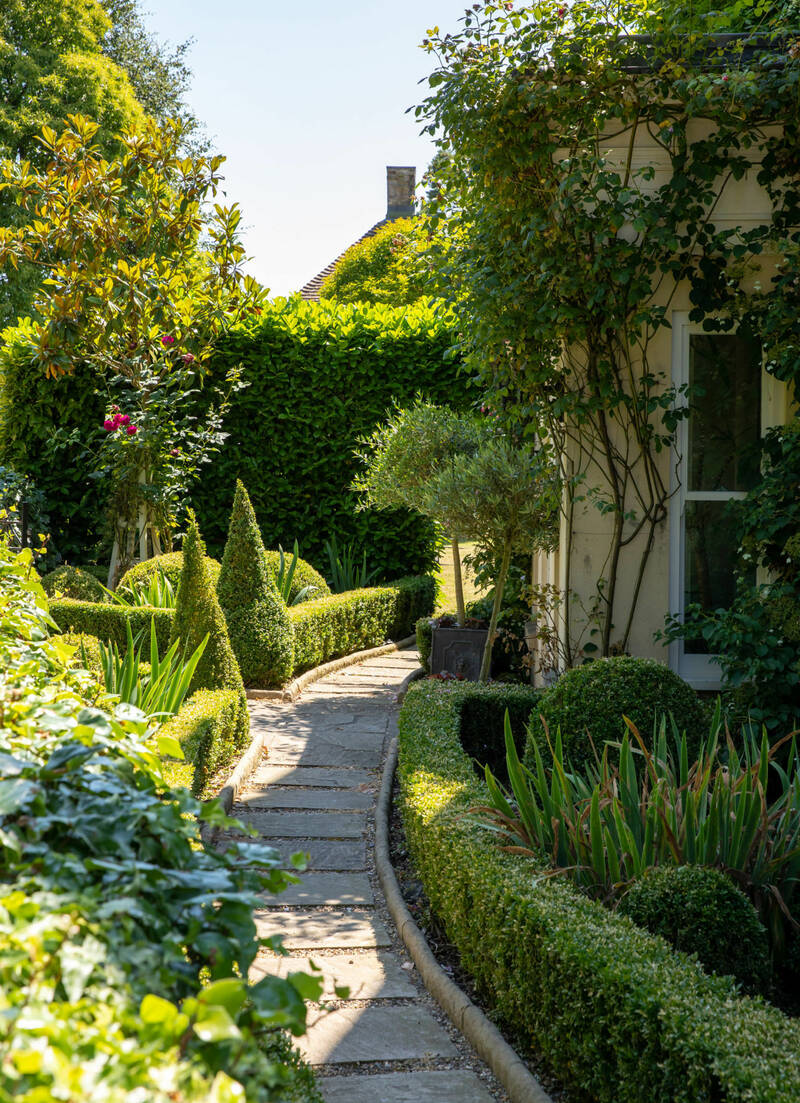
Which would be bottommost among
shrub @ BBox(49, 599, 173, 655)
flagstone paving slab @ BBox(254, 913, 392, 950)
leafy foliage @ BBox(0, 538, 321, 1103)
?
flagstone paving slab @ BBox(254, 913, 392, 950)

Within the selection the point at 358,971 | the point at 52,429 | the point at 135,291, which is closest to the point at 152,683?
the point at 358,971

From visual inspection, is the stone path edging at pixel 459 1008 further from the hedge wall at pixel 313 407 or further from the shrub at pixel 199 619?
the hedge wall at pixel 313 407

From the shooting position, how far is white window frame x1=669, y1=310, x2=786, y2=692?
588 centimetres

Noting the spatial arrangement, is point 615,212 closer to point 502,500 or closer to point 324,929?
point 502,500

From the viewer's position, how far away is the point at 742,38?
18.5 ft

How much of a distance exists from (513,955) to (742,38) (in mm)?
5188

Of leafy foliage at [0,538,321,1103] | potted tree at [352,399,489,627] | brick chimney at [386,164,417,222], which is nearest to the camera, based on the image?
leafy foliage at [0,538,321,1103]

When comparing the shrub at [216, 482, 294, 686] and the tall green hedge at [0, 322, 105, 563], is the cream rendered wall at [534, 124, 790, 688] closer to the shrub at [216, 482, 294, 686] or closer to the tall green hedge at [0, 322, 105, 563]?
the shrub at [216, 482, 294, 686]

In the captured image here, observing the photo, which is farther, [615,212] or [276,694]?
[276,694]

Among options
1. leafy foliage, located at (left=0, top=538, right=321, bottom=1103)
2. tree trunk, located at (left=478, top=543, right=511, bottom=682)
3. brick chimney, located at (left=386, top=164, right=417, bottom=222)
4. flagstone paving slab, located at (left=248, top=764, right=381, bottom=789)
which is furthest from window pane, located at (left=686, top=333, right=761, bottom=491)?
brick chimney, located at (left=386, top=164, right=417, bottom=222)

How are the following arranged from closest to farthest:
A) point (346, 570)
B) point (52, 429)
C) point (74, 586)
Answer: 1. point (74, 586)
2. point (52, 429)
3. point (346, 570)

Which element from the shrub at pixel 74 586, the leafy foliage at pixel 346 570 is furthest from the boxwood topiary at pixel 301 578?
the shrub at pixel 74 586

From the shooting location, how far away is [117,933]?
4.10 feet

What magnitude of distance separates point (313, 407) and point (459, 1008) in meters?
8.55
